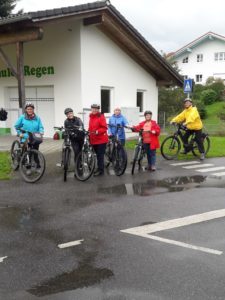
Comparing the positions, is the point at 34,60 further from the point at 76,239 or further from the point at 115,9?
the point at 76,239

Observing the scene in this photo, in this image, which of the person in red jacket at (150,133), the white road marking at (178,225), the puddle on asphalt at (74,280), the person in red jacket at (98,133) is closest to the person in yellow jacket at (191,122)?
the person in red jacket at (150,133)

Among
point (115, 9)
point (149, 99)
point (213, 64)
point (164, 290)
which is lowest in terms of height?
point (164, 290)

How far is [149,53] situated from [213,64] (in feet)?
156

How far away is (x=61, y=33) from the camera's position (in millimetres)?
14977

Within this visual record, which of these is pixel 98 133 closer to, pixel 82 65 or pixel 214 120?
pixel 82 65

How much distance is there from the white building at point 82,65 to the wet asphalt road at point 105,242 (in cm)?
736

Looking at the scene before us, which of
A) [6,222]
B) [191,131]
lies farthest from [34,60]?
[6,222]

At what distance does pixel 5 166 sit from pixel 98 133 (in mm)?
2672

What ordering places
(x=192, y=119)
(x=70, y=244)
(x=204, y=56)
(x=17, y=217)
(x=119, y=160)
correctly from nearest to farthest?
(x=70, y=244) → (x=17, y=217) → (x=119, y=160) → (x=192, y=119) → (x=204, y=56)

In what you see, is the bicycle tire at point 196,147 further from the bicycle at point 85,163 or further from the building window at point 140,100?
the building window at point 140,100

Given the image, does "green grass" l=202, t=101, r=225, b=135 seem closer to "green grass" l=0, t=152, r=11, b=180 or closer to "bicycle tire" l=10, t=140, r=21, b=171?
"green grass" l=0, t=152, r=11, b=180

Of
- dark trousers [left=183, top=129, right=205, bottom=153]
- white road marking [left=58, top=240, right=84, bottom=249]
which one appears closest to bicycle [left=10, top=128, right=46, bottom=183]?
white road marking [left=58, top=240, right=84, bottom=249]

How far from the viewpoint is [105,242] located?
4.97 meters

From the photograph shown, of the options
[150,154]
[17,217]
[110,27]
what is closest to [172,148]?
[150,154]
